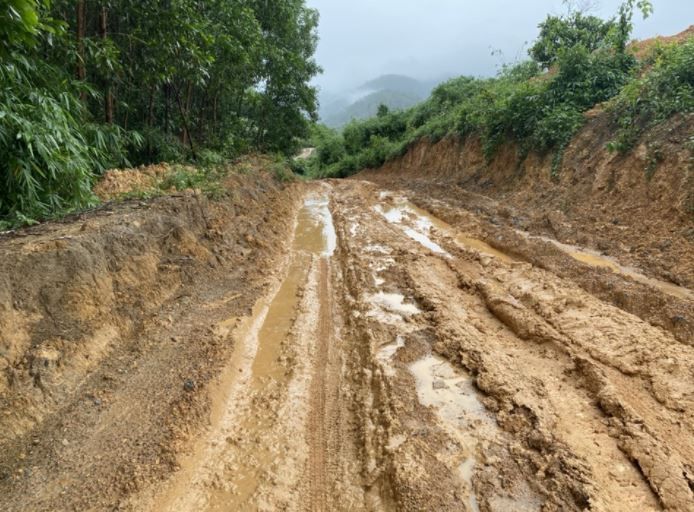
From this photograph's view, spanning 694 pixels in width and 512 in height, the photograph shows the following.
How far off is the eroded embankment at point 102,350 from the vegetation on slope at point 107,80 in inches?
31.0

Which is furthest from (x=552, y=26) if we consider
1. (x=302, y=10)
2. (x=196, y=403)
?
(x=196, y=403)

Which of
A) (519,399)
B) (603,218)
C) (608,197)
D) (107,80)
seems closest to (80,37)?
(107,80)

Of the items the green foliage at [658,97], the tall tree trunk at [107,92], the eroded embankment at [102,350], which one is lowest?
the eroded embankment at [102,350]

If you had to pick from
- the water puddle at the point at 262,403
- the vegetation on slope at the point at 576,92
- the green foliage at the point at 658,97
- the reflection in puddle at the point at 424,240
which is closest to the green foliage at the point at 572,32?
the vegetation on slope at the point at 576,92

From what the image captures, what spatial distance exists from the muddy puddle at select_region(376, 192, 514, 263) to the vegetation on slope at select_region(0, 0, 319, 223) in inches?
202

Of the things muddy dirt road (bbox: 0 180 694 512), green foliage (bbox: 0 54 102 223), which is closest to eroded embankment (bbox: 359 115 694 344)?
muddy dirt road (bbox: 0 180 694 512)

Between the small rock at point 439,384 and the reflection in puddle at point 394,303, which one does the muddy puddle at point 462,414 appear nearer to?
the small rock at point 439,384

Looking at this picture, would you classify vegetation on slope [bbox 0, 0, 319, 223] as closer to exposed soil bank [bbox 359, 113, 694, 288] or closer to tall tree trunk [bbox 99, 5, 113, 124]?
tall tree trunk [bbox 99, 5, 113, 124]

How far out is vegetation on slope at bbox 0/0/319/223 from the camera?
4.14 metres

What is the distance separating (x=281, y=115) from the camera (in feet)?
58.6

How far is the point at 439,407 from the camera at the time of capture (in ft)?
10.1

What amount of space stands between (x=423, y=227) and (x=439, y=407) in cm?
592

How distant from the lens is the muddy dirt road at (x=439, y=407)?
2.32 meters

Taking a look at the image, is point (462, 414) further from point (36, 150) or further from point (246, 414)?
point (36, 150)
